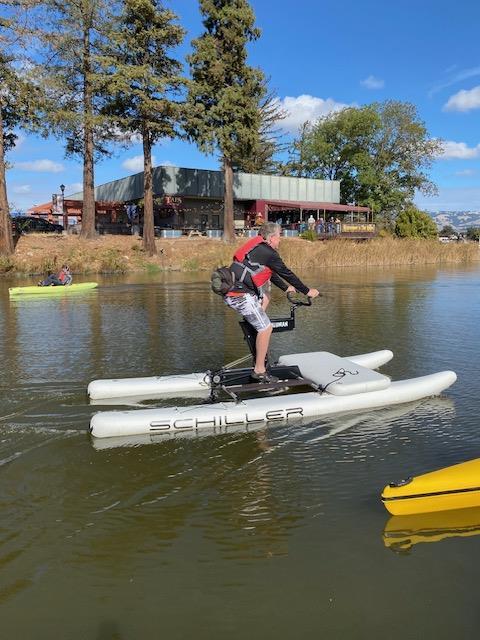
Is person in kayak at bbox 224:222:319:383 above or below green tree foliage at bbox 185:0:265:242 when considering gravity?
below

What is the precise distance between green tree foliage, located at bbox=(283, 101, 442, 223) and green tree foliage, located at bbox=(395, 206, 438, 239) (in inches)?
500

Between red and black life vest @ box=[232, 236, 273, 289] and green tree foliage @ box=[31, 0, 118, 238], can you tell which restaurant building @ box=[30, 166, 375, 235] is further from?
red and black life vest @ box=[232, 236, 273, 289]

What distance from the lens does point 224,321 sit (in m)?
14.9

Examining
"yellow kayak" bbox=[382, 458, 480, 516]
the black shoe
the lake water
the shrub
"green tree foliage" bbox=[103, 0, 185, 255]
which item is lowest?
the lake water

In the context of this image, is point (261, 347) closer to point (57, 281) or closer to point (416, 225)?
point (57, 281)

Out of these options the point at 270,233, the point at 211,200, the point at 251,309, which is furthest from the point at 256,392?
the point at 211,200

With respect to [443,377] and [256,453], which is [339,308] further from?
[256,453]

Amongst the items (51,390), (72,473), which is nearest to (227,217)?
(51,390)

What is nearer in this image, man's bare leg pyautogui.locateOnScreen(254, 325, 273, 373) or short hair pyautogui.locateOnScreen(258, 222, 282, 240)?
short hair pyautogui.locateOnScreen(258, 222, 282, 240)

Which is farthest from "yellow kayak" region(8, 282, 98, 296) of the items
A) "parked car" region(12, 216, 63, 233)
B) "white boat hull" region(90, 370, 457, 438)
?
"parked car" region(12, 216, 63, 233)

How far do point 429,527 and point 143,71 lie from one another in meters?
Result: 32.4

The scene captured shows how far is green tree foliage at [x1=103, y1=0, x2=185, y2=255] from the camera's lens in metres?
31.7

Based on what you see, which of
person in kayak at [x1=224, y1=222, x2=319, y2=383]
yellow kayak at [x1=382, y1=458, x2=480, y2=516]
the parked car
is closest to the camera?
yellow kayak at [x1=382, y1=458, x2=480, y2=516]

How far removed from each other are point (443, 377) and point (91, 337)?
794 cm
